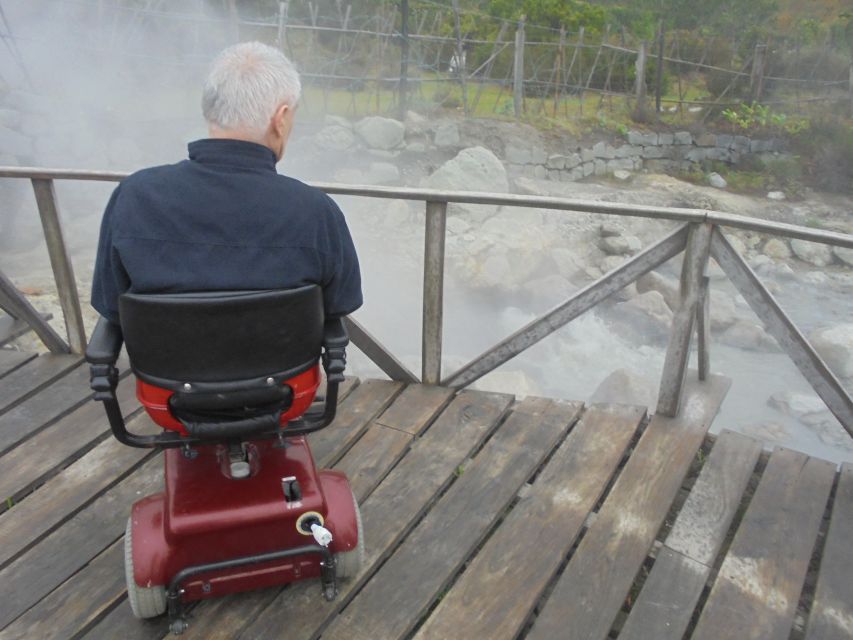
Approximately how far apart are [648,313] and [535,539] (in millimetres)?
5843

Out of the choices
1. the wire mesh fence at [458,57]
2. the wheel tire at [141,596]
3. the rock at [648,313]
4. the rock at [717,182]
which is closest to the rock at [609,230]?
the rock at [648,313]

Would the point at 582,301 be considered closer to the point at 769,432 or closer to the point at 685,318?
the point at 685,318

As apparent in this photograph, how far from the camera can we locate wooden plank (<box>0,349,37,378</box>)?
301 centimetres

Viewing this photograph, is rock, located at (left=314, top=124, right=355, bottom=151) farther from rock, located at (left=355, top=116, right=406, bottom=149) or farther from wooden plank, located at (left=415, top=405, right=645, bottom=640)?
wooden plank, located at (left=415, top=405, right=645, bottom=640)

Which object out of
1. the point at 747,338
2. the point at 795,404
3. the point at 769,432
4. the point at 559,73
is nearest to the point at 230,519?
the point at 769,432

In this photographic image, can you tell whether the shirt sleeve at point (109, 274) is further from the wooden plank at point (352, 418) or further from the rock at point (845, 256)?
the rock at point (845, 256)

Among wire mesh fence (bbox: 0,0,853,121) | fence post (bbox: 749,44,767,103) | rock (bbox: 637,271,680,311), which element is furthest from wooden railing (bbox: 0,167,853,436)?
fence post (bbox: 749,44,767,103)

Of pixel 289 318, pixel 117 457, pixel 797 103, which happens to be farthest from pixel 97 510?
pixel 797 103

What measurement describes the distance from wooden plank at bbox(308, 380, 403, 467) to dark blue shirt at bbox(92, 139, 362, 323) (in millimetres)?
1120

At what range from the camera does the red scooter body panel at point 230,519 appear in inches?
66.5

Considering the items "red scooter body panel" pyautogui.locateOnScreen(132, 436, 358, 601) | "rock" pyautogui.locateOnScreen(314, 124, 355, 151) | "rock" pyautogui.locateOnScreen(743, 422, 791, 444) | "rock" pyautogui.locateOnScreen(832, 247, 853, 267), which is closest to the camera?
"red scooter body panel" pyautogui.locateOnScreen(132, 436, 358, 601)

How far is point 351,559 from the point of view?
1.88m

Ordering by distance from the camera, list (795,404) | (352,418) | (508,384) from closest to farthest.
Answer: (352,418), (508,384), (795,404)

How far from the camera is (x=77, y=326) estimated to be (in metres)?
3.10
